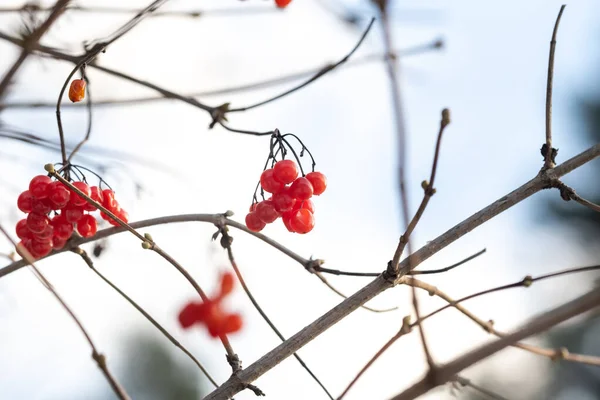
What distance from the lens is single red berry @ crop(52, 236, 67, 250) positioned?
1200 millimetres

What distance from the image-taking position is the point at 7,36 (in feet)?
3.61

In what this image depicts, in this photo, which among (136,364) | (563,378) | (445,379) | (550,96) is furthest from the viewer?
(136,364)

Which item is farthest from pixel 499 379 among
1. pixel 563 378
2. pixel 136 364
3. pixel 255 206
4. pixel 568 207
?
pixel 255 206

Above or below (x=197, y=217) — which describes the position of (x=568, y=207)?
above

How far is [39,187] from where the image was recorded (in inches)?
45.8

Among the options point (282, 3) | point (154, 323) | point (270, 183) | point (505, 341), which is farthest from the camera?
point (282, 3)

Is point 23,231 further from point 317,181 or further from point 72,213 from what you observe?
point 317,181

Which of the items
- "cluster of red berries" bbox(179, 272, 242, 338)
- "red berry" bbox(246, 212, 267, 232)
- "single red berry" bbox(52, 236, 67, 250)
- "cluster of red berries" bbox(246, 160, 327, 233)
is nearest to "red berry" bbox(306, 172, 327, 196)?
"cluster of red berries" bbox(246, 160, 327, 233)

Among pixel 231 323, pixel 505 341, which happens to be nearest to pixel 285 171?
pixel 231 323

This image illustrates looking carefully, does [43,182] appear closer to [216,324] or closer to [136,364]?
[216,324]

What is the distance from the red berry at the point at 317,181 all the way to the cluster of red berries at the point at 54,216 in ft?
1.22

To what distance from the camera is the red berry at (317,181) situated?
48.6 inches

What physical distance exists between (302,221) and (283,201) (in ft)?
0.18

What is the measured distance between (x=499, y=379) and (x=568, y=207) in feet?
9.03
